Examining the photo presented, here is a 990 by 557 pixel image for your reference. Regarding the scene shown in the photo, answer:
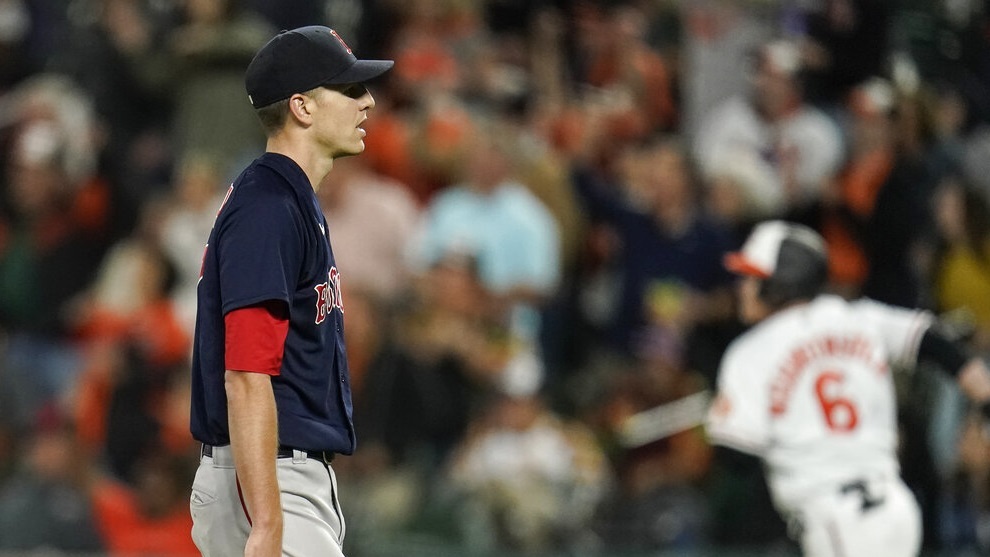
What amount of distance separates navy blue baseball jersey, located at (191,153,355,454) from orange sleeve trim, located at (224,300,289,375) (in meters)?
0.03

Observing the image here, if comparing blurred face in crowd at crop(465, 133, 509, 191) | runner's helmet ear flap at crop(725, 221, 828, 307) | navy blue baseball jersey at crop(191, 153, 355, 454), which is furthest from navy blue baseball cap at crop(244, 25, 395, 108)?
blurred face in crowd at crop(465, 133, 509, 191)

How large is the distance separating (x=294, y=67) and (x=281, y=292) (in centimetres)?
56

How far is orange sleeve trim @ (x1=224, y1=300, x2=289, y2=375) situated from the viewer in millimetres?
3461

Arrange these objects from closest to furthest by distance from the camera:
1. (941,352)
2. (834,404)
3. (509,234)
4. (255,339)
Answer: (255,339) < (941,352) < (834,404) < (509,234)

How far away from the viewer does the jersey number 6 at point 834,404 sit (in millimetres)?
5805

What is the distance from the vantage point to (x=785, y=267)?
19.5 ft

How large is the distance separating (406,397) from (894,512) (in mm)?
3521

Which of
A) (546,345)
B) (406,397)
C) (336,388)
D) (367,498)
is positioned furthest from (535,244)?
(336,388)

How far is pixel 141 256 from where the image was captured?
31.6ft

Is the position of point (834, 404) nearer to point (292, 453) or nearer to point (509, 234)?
point (292, 453)

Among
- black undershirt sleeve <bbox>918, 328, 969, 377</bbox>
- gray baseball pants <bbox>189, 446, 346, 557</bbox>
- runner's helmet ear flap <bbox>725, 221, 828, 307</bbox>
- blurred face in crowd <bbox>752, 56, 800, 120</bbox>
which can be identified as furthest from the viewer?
blurred face in crowd <bbox>752, 56, 800, 120</bbox>

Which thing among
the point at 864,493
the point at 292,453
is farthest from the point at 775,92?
the point at 292,453

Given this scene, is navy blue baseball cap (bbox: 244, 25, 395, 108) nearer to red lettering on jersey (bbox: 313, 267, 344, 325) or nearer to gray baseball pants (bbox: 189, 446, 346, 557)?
red lettering on jersey (bbox: 313, 267, 344, 325)

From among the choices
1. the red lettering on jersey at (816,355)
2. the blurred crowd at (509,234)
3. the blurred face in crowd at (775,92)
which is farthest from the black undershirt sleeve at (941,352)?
the blurred face in crowd at (775,92)
